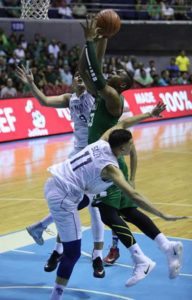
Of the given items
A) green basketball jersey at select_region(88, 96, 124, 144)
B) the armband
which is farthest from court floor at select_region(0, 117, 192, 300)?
the armband

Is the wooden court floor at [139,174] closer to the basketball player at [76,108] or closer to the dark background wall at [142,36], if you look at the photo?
the basketball player at [76,108]

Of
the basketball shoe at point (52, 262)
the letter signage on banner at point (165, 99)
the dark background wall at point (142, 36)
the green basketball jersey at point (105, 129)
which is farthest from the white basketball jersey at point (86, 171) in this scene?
the dark background wall at point (142, 36)

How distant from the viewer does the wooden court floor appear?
29.3 feet

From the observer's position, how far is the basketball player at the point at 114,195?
5855 millimetres

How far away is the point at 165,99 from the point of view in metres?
20.0

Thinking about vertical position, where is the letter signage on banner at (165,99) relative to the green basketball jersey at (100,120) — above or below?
below

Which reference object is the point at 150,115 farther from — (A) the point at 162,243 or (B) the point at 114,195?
(A) the point at 162,243

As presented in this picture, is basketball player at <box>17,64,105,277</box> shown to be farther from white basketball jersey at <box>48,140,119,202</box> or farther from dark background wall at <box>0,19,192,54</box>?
dark background wall at <box>0,19,192,54</box>

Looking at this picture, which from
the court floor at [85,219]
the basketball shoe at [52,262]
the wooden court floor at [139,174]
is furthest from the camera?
the wooden court floor at [139,174]

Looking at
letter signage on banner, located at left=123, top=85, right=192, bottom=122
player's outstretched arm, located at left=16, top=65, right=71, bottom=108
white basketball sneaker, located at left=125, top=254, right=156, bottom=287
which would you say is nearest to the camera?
white basketball sneaker, located at left=125, top=254, right=156, bottom=287

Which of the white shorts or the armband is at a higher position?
the armband

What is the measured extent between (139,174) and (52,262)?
5.27m

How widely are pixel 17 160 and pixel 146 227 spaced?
717cm

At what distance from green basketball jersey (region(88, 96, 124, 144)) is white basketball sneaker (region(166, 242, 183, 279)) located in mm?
1279
